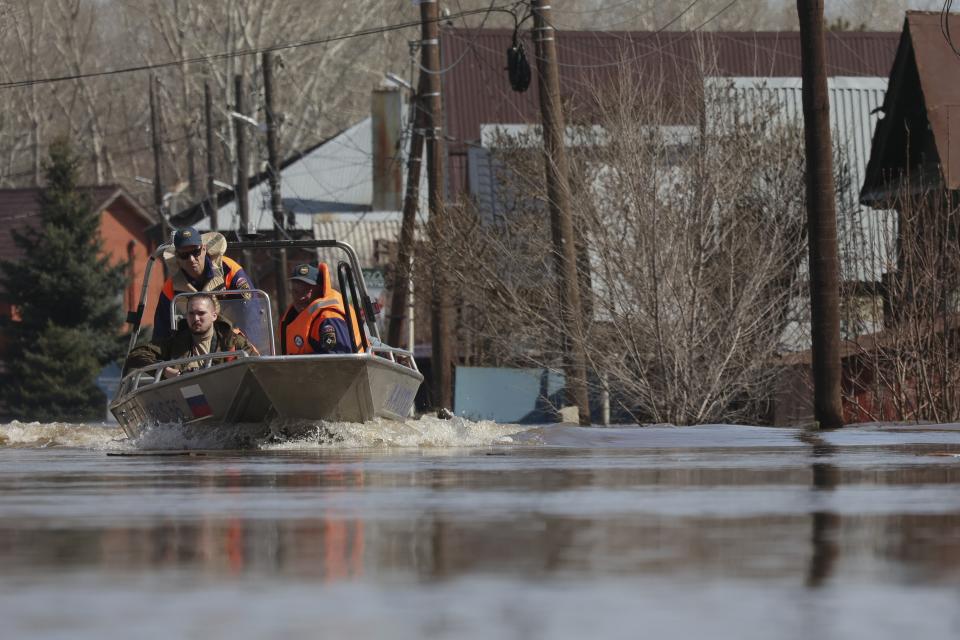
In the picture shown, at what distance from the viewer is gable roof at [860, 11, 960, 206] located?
3544 centimetres

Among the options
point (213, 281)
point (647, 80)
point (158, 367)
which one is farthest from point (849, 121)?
point (158, 367)

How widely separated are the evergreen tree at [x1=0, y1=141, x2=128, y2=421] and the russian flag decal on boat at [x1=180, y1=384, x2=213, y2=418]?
1723 inches

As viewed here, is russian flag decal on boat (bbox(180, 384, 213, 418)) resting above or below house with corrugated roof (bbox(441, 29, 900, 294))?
below

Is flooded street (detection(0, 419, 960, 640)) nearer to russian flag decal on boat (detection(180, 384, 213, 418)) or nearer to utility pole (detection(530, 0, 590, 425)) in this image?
russian flag decal on boat (detection(180, 384, 213, 418))

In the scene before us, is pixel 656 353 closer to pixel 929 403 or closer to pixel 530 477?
pixel 929 403

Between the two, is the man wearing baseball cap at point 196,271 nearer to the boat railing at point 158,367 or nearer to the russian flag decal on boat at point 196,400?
the boat railing at point 158,367

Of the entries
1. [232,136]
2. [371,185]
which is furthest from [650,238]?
[232,136]

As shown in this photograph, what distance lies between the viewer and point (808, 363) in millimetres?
31953

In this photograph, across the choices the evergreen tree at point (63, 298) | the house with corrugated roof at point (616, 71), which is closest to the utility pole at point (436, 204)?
the house with corrugated roof at point (616, 71)

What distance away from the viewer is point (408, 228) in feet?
126

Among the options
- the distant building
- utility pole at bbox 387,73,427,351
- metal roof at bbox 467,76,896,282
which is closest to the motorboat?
metal roof at bbox 467,76,896,282

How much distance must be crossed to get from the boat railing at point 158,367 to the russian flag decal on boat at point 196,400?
0.24m

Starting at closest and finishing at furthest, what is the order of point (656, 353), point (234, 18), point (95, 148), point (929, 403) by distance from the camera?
point (929, 403)
point (656, 353)
point (234, 18)
point (95, 148)

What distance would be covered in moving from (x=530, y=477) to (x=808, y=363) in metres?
19.9
